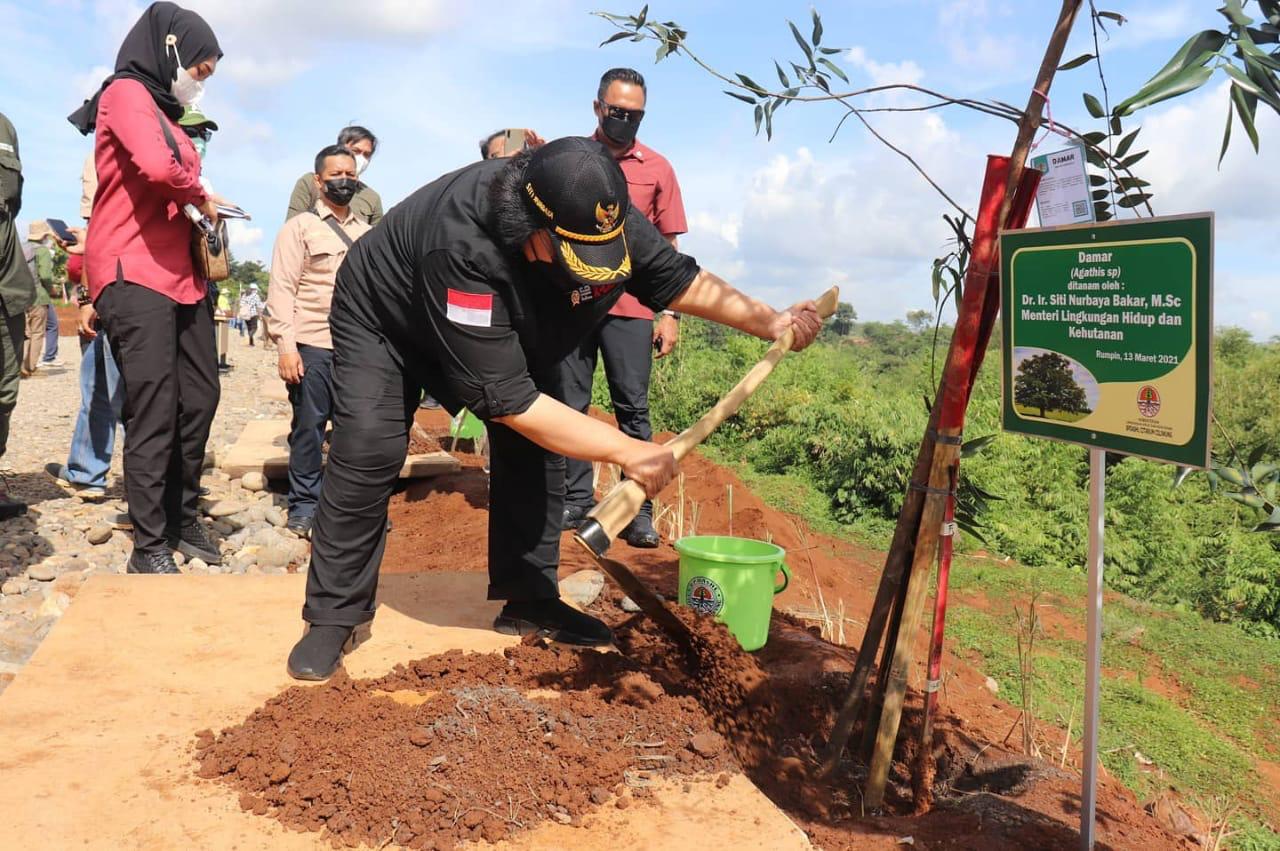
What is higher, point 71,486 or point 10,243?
point 10,243

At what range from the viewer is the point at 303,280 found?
5316mm

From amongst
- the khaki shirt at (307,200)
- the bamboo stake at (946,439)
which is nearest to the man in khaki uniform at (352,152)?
the khaki shirt at (307,200)

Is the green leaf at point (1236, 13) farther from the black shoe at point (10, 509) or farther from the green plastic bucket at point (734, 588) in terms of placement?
the black shoe at point (10, 509)

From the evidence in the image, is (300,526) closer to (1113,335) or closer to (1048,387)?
(1048,387)

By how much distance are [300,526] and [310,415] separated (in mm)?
653

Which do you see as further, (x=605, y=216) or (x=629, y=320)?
(x=629, y=320)

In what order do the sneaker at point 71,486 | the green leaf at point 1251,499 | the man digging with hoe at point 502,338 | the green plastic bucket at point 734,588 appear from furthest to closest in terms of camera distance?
the sneaker at point 71,486 < the green plastic bucket at point 734,588 < the man digging with hoe at point 502,338 < the green leaf at point 1251,499

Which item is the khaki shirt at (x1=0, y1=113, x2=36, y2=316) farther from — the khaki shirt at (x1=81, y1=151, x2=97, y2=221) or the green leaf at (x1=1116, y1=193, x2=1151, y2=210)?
the green leaf at (x1=1116, y1=193, x2=1151, y2=210)

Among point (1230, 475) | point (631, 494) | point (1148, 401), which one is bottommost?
point (631, 494)

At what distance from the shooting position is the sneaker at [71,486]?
19.4ft

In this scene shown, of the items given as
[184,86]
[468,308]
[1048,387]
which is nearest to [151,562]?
[184,86]

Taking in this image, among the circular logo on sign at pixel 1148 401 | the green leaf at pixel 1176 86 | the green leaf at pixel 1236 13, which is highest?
the green leaf at pixel 1236 13

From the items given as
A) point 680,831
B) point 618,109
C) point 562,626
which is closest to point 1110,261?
point 680,831

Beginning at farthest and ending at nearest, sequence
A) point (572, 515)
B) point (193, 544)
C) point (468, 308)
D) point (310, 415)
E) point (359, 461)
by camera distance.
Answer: point (310, 415), point (572, 515), point (193, 544), point (359, 461), point (468, 308)
